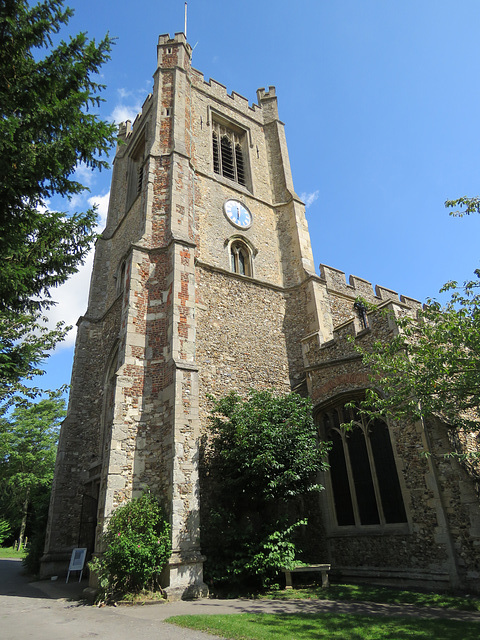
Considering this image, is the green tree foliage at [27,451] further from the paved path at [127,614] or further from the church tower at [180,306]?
the paved path at [127,614]

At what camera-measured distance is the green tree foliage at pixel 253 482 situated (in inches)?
374

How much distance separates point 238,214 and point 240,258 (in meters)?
2.13

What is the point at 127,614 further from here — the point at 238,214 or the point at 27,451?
the point at 27,451

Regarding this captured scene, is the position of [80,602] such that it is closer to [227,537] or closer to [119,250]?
[227,537]

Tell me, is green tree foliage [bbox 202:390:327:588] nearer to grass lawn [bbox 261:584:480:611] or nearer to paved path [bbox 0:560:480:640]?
grass lawn [bbox 261:584:480:611]

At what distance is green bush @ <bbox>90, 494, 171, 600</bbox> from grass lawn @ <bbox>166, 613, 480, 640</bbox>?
6.52ft

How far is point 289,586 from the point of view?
9.41 m

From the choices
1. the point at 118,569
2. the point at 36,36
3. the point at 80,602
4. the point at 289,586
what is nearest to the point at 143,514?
the point at 118,569

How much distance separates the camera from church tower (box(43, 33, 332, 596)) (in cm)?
1008

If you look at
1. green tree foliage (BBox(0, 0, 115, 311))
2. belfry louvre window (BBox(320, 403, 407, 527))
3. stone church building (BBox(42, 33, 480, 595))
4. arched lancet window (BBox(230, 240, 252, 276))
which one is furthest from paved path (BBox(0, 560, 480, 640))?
arched lancet window (BBox(230, 240, 252, 276))

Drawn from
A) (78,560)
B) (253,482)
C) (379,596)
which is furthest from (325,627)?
(78,560)

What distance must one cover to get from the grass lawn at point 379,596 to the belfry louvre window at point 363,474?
5.70 feet

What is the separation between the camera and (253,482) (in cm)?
991

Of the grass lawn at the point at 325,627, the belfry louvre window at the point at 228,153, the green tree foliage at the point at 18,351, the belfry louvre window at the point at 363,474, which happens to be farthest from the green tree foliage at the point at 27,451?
the grass lawn at the point at 325,627
